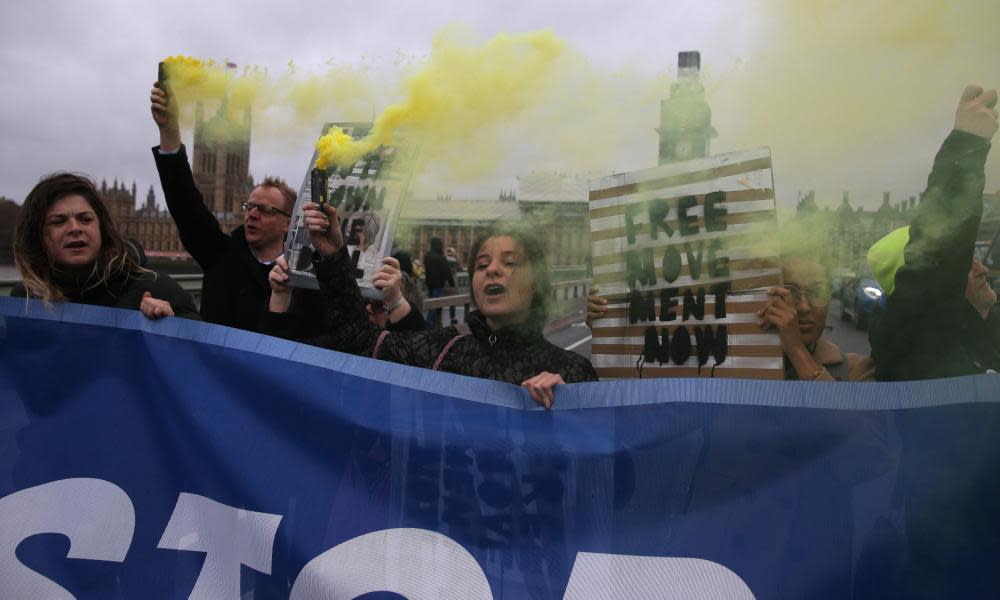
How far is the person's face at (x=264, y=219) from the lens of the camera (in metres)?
3.52

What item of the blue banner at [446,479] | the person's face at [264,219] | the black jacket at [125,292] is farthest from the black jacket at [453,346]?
the person's face at [264,219]

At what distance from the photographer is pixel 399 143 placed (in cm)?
281

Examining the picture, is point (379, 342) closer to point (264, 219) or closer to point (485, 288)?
point (485, 288)

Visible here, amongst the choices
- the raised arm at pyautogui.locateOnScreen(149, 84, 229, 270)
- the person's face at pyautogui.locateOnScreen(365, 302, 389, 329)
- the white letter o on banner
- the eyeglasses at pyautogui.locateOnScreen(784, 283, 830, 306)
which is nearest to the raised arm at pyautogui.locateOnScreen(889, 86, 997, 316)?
the eyeglasses at pyautogui.locateOnScreen(784, 283, 830, 306)

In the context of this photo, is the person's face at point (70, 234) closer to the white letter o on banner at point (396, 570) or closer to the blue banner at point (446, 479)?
the blue banner at point (446, 479)

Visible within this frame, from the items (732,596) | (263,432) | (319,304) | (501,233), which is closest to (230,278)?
(319,304)

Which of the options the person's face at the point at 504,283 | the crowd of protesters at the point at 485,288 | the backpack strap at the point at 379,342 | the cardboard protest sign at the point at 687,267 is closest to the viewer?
the crowd of protesters at the point at 485,288

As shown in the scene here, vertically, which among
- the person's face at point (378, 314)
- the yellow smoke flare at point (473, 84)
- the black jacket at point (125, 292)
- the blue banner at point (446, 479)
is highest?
the yellow smoke flare at point (473, 84)

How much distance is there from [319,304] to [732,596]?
6.25 feet

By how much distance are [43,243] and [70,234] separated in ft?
0.48

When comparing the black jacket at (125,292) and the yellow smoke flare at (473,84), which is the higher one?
the yellow smoke flare at (473,84)

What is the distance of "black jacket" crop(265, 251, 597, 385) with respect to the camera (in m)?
2.48

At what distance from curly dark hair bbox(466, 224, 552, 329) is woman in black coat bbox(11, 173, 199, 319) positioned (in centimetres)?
125

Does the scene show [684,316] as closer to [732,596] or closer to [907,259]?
[907,259]
